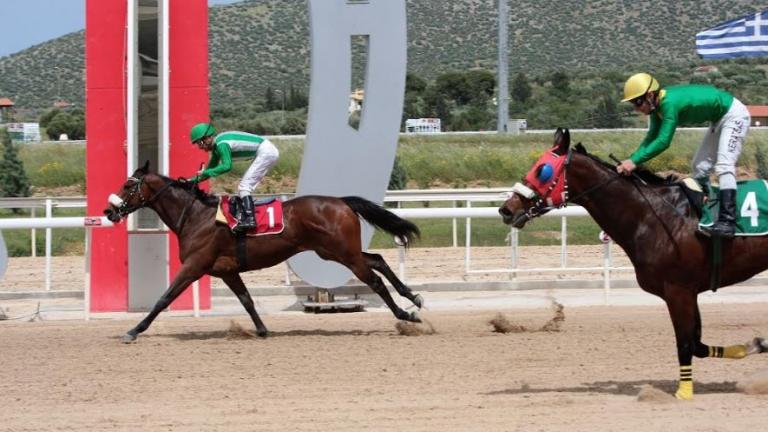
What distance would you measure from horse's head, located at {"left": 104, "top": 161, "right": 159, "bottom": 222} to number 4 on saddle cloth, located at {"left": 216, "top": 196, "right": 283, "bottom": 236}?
669 millimetres

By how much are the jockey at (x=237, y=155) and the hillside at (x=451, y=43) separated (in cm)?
5709

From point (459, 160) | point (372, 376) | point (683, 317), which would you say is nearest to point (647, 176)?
point (683, 317)

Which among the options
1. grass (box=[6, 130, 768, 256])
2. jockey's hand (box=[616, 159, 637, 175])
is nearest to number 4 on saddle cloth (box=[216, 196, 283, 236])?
jockey's hand (box=[616, 159, 637, 175])

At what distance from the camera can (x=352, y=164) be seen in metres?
12.1

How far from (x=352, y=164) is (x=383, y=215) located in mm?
1384

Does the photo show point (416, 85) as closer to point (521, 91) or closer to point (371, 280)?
point (521, 91)

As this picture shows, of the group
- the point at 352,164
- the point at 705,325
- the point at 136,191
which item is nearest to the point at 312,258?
the point at 352,164

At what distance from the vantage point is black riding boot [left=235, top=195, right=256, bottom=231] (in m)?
10.4

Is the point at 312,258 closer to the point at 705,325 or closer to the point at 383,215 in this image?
the point at 383,215

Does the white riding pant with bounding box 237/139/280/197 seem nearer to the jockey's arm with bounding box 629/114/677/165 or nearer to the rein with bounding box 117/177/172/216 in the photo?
the rein with bounding box 117/177/172/216

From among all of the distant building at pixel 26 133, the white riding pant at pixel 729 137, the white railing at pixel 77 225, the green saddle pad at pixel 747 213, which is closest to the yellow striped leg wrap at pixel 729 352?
the green saddle pad at pixel 747 213

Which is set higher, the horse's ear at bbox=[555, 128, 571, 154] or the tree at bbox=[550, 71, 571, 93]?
the tree at bbox=[550, 71, 571, 93]

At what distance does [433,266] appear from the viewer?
16109 millimetres

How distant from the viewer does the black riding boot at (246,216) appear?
10430 mm
